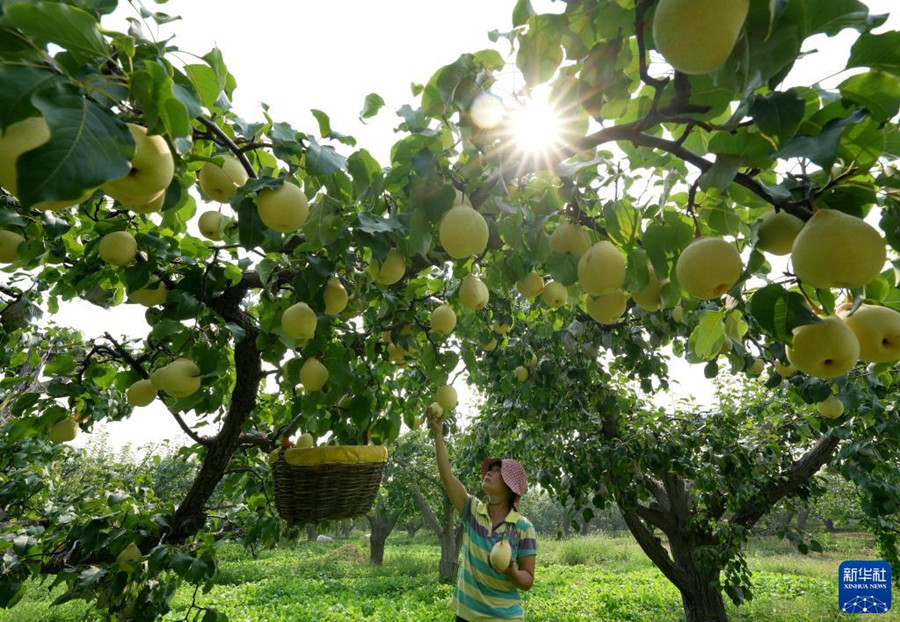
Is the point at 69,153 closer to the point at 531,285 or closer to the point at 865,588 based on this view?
the point at 531,285

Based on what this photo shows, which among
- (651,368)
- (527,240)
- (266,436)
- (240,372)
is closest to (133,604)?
(266,436)

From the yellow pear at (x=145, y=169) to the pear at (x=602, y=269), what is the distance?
35.3 inches

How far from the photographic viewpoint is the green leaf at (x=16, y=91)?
1.82 ft

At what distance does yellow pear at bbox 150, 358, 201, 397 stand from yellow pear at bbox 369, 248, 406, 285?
73 cm

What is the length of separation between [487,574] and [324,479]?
1278mm

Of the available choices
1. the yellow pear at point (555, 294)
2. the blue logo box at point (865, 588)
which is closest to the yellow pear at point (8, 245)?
the yellow pear at point (555, 294)

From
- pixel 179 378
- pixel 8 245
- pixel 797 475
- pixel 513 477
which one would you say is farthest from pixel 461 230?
pixel 797 475

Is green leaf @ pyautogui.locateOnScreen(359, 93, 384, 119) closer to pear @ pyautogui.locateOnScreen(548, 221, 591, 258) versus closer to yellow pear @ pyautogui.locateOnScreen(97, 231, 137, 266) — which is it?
pear @ pyautogui.locateOnScreen(548, 221, 591, 258)

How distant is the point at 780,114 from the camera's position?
71 cm

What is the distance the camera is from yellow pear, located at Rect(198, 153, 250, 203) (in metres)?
1.29

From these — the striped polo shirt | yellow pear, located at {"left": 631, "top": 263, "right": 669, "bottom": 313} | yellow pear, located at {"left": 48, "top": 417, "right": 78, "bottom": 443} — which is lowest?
the striped polo shirt

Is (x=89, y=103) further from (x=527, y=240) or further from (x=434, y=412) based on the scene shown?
(x=434, y=412)

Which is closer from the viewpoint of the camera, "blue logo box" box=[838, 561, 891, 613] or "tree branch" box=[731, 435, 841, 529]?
"tree branch" box=[731, 435, 841, 529]

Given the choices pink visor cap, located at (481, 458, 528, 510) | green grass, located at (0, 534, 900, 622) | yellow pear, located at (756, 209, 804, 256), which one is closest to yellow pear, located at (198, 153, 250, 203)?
yellow pear, located at (756, 209, 804, 256)
